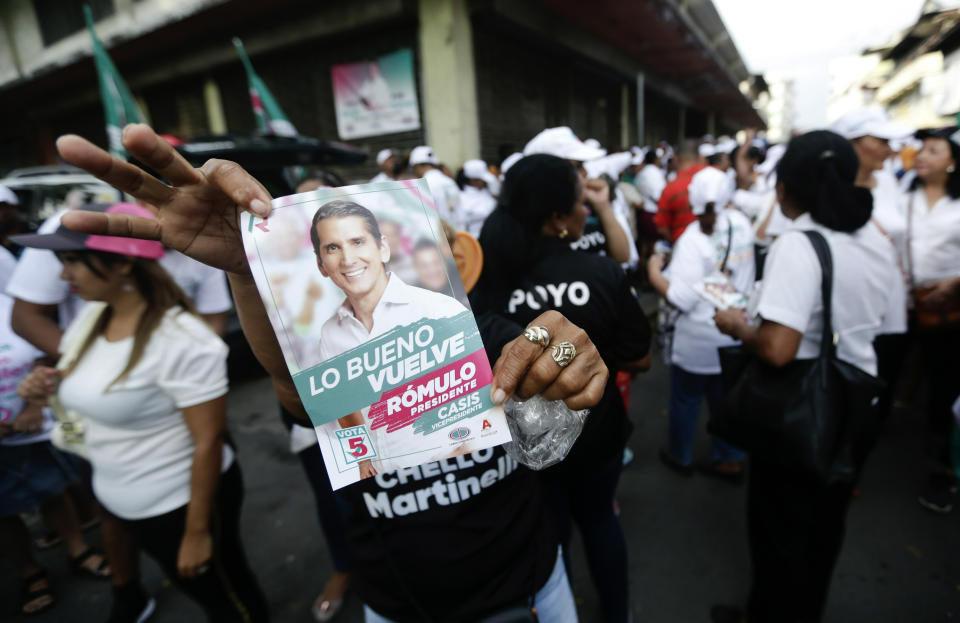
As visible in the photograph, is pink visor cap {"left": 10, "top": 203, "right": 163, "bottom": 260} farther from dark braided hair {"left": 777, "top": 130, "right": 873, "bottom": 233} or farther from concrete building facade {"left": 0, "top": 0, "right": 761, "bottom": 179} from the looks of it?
concrete building facade {"left": 0, "top": 0, "right": 761, "bottom": 179}

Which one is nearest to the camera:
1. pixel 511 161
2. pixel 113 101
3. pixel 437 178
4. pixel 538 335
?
pixel 538 335

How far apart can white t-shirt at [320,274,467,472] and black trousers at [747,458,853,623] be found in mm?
1594

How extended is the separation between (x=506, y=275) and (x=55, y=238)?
144cm

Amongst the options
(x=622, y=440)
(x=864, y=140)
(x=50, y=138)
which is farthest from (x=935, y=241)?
(x=50, y=138)

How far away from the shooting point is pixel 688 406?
289cm

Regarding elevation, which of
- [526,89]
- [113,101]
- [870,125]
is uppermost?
[526,89]

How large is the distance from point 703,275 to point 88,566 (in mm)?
3963

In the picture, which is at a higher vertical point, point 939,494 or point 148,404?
point 148,404

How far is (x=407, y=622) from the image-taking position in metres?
1.19

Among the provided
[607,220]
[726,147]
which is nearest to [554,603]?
[607,220]

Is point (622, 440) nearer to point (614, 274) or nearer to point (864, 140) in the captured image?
point (614, 274)

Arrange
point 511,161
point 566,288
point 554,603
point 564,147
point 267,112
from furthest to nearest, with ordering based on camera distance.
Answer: point 267,112 → point 511,161 → point 564,147 → point 566,288 → point 554,603

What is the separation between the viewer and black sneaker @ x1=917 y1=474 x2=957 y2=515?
2.63 m

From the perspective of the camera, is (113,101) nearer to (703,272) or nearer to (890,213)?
(703,272)
